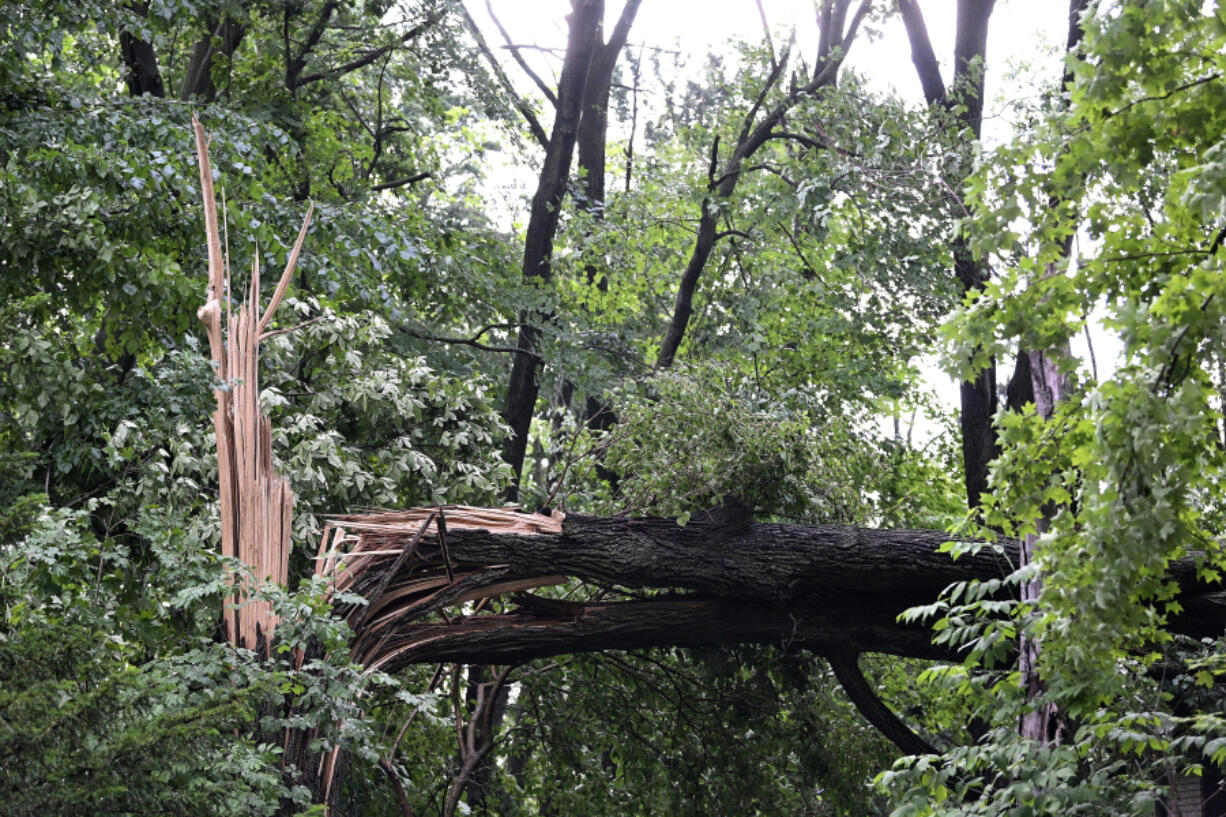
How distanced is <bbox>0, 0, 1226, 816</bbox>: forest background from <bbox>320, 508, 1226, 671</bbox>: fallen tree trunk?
85 mm

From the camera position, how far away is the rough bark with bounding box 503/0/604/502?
36.3 feet

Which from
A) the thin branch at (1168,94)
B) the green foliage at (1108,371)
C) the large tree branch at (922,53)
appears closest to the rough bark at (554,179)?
the large tree branch at (922,53)

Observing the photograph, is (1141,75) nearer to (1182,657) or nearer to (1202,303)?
(1202,303)

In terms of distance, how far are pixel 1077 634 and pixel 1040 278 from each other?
1.12 metres

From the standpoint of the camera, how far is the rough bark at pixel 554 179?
11.1 metres

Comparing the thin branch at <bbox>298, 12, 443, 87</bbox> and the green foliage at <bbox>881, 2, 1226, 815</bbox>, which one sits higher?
the thin branch at <bbox>298, 12, 443, 87</bbox>

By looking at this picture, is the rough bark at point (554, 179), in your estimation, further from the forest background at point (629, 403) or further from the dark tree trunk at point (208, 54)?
the dark tree trunk at point (208, 54)

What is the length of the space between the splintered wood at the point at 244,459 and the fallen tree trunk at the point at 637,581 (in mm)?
469

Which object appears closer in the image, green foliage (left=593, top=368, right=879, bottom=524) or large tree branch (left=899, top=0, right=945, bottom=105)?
green foliage (left=593, top=368, right=879, bottom=524)

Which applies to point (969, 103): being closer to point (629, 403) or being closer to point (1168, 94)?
point (629, 403)

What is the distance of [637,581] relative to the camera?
668cm

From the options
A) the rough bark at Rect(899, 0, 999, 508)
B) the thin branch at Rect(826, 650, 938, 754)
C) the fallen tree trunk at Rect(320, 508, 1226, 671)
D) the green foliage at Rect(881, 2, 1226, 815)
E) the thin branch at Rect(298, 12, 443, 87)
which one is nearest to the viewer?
the green foliage at Rect(881, 2, 1226, 815)

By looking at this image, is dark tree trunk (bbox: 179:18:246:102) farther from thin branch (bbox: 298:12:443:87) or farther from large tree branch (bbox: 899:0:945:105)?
large tree branch (bbox: 899:0:945:105)

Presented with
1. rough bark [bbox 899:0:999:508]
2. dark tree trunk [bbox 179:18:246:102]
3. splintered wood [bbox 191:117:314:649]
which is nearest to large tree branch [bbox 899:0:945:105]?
rough bark [bbox 899:0:999:508]
